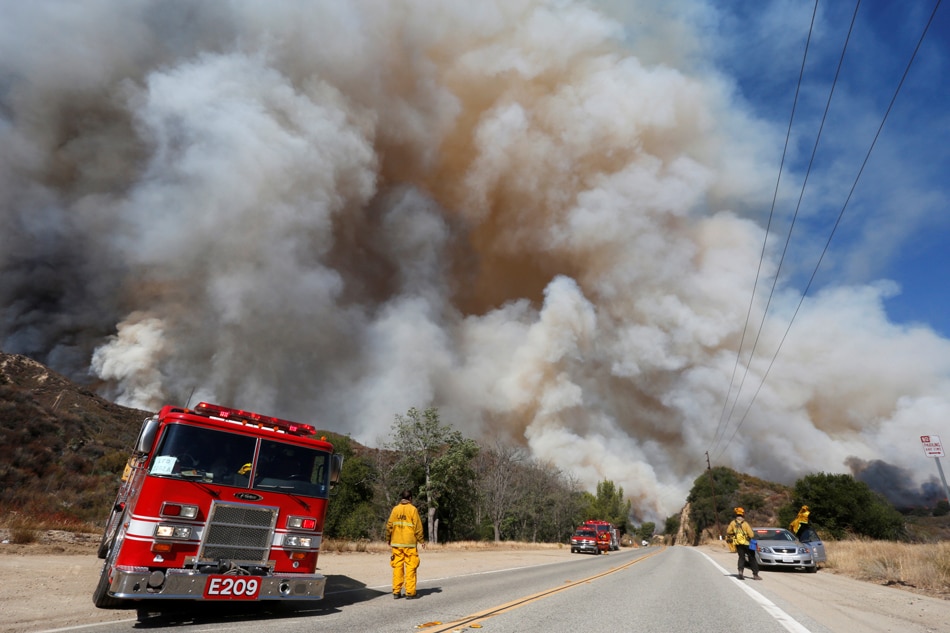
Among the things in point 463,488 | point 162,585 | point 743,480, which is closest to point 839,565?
point 162,585

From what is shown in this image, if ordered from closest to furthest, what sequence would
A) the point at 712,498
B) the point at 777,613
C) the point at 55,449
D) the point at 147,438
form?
the point at 147,438, the point at 777,613, the point at 55,449, the point at 712,498

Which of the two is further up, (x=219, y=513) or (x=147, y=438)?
(x=147, y=438)

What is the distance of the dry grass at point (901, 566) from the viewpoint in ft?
37.0

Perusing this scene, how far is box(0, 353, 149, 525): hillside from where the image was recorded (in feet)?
61.5

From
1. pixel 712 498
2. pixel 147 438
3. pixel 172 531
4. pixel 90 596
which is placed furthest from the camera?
pixel 712 498

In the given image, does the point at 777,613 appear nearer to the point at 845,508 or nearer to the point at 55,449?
the point at 55,449

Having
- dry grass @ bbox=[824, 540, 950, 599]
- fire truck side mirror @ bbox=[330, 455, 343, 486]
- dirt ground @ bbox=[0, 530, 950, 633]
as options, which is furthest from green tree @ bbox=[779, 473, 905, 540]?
Answer: fire truck side mirror @ bbox=[330, 455, 343, 486]

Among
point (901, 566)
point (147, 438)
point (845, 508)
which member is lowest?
point (901, 566)

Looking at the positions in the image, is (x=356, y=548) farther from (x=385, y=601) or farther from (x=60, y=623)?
(x=60, y=623)

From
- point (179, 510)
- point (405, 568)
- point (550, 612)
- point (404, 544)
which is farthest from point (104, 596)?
point (550, 612)

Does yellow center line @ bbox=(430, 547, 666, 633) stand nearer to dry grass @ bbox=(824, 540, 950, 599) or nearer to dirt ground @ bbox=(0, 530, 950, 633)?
dirt ground @ bbox=(0, 530, 950, 633)

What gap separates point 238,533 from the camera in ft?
21.1

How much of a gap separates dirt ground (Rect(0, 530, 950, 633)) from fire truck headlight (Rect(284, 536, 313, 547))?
6.63ft

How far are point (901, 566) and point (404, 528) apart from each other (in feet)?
48.2
